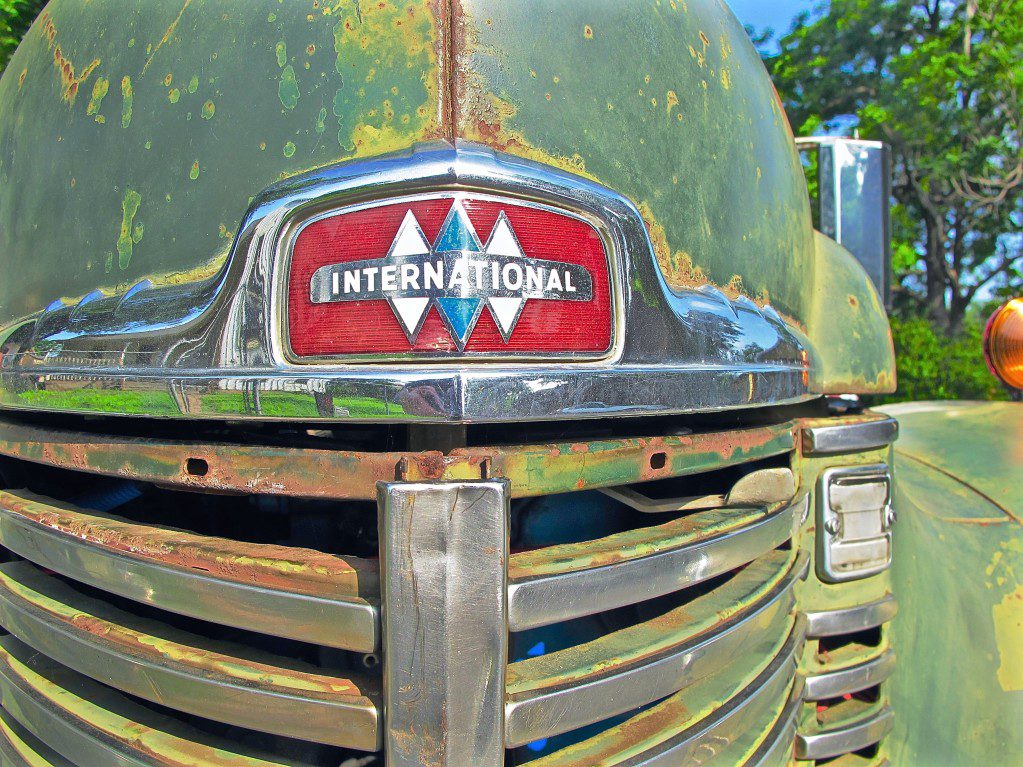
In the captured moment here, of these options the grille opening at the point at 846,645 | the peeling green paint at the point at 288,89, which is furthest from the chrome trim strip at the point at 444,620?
the grille opening at the point at 846,645

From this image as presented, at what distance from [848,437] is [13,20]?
7.20ft

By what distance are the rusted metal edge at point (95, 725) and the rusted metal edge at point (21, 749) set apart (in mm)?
33

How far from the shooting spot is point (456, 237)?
2.91ft

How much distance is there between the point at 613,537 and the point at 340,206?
55 cm

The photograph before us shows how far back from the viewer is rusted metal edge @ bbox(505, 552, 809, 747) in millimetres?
925

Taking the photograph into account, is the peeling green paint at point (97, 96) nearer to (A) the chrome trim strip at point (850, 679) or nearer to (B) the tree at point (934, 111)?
(A) the chrome trim strip at point (850, 679)

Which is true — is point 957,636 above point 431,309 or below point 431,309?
below

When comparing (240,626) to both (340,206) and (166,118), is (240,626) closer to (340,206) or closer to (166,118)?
(340,206)

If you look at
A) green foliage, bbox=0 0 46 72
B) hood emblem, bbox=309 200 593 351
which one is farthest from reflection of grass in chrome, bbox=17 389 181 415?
green foliage, bbox=0 0 46 72

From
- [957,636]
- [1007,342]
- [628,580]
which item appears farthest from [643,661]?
[1007,342]

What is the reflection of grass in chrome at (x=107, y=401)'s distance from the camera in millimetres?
997

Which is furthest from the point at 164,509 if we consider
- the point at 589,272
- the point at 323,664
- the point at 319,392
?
the point at 589,272

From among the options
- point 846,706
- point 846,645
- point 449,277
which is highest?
point 449,277

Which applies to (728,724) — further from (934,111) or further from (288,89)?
(934,111)
